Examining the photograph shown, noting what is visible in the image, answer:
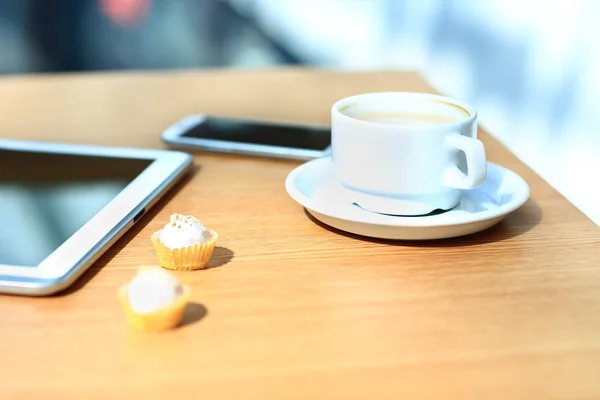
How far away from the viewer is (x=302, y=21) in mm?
1831

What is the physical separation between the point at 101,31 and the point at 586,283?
1.58m

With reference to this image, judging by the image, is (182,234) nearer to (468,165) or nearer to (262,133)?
(468,165)

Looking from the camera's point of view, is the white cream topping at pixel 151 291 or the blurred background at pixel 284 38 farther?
the blurred background at pixel 284 38

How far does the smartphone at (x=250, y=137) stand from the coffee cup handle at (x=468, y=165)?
211 millimetres

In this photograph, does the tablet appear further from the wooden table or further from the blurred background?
the blurred background

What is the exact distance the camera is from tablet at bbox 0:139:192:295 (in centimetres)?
46

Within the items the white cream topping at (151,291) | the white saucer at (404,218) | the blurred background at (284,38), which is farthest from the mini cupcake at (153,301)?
the blurred background at (284,38)

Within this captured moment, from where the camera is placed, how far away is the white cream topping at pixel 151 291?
1.31ft

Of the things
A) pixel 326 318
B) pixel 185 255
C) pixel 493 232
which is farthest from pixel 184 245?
pixel 493 232

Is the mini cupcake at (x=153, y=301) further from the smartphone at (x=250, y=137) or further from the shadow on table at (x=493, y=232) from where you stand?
the smartphone at (x=250, y=137)

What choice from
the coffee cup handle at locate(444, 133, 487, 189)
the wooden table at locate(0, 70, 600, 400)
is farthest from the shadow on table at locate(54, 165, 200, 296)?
the coffee cup handle at locate(444, 133, 487, 189)

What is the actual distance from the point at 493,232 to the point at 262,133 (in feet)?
1.03

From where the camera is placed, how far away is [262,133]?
0.77 metres

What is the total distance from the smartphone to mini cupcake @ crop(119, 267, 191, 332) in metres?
0.32
